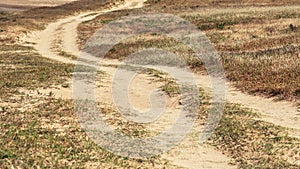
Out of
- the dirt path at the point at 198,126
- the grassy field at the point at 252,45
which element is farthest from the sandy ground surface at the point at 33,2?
the dirt path at the point at 198,126

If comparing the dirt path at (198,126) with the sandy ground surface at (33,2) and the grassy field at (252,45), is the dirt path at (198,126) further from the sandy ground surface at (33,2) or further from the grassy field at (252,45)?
the sandy ground surface at (33,2)

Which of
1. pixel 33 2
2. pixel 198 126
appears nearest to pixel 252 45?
pixel 198 126

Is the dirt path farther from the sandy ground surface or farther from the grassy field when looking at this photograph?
the sandy ground surface

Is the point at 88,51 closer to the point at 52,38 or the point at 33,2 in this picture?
the point at 52,38

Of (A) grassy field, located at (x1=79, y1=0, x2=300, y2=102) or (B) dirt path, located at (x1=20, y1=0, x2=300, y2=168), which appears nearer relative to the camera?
(B) dirt path, located at (x1=20, y1=0, x2=300, y2=168)

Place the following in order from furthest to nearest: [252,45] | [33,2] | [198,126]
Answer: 1. [33,2]
2. [252,45]
3. [198,126]

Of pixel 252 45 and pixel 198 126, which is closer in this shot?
pixel 198 126

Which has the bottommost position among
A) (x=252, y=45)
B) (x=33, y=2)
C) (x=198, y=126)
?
(x=33, y=2)

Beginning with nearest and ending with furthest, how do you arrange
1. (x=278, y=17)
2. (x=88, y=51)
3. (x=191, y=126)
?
1. (x=191, y=126)
2. (x=88, y=51)
3. (x=278, y=17)

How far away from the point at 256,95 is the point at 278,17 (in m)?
39.7

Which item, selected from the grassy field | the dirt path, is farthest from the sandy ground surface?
the dirt path

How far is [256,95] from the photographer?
27875 mm

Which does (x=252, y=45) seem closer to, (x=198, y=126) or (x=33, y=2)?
(x=198, y=126)

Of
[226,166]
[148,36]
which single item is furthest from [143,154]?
[148,36]
